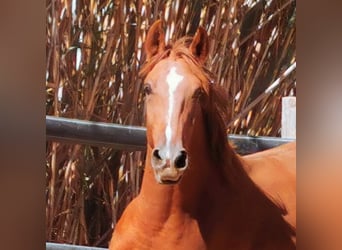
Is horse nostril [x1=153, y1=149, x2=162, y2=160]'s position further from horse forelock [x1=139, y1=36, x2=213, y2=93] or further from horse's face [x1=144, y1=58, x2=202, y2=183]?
horse forelock [x1=139, y1=36, x2=213, y2=93]

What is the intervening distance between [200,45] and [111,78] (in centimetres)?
26

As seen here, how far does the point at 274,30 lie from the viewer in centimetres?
181

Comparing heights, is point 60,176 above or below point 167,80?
below

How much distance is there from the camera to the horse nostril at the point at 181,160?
1667 mm

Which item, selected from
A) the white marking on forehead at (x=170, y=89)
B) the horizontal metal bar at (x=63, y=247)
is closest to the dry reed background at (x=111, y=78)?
the horizontal metal bar at (x=63, y=247)

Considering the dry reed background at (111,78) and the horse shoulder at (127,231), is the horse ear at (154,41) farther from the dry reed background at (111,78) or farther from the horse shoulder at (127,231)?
the horse shoulder at (127,231)

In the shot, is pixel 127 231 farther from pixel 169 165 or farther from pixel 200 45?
pixel 200 45

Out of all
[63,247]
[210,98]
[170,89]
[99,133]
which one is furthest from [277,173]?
[63,247]

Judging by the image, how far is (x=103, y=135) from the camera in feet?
5.86

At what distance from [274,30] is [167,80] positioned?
35 centimetres

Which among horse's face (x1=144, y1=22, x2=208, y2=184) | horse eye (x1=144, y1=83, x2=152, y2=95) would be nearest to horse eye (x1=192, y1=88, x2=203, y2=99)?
horse's face (x1=144, y1=22, x2=208, y2=184)

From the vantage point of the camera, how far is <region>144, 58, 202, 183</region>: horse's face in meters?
1.66
